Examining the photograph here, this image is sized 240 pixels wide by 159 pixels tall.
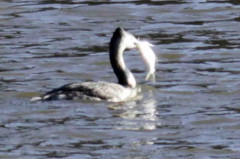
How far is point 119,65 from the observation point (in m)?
16.9

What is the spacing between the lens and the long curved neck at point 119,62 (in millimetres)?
16750

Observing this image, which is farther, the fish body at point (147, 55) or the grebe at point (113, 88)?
the fish body at point (147, 55)

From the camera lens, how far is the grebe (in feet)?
52.1

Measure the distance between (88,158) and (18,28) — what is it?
911 cm

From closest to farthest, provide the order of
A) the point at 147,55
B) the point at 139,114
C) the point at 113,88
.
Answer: the point at 139,114, the point at 113,88, the point at 147,55

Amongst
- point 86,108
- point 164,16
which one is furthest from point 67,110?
point 164,16

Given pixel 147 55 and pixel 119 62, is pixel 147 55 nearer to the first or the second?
pixel 147 55

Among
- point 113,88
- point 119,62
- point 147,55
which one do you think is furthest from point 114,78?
point 113,88

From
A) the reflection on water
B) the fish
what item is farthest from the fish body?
the reflection on water

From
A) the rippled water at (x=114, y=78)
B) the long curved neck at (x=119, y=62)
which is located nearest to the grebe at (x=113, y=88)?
the long curved neck at (x=119, y=62)

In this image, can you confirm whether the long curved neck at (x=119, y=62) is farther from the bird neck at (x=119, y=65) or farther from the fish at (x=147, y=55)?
the fish at (x=147, y=55)

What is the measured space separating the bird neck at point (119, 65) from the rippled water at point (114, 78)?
0.37 metres

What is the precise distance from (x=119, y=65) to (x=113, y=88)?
69 cm

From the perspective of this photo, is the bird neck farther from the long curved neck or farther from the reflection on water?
the reflection on water
